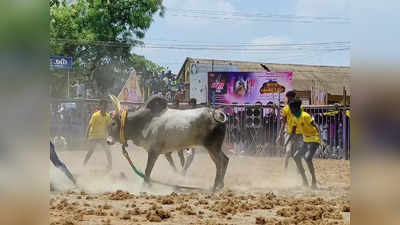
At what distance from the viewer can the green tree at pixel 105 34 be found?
2134 centimetres

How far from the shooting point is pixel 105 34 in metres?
21.7

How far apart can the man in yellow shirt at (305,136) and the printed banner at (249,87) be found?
1192 centimetres

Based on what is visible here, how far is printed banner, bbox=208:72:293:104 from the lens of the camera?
22.9 m

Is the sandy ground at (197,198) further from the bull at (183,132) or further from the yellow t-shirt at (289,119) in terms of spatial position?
the yellow t-shirt at (289,119)

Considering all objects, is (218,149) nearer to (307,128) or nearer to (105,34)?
(307,128)

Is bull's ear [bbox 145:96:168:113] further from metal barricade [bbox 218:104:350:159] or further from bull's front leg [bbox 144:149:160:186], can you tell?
metal barricade [bbox 218:104:350:159]

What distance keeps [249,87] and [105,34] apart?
7.11m

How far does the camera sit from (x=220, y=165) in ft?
29.7

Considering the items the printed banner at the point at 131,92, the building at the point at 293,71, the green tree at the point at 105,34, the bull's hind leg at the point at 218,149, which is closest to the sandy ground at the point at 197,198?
the bull's hind leg at the point at 218,149

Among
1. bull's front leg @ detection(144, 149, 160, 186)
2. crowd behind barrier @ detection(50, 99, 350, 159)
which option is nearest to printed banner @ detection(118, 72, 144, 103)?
crowd behind barrier @ detection(50, 99, 350, 159)

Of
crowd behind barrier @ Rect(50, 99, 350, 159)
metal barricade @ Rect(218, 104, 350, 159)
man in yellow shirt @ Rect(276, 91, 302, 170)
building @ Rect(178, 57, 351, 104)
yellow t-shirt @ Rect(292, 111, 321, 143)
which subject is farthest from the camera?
building @ Rect(178, 57, 351, 104)

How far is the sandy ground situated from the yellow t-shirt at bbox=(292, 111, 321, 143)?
0.92m
